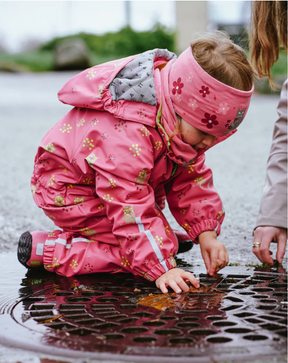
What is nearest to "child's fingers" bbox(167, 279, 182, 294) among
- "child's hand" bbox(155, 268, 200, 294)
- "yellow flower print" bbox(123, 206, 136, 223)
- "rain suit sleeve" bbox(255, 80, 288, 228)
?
"child's hand" bbox(155, 268, 200, 294)

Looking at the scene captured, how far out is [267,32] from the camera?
78.4 inches

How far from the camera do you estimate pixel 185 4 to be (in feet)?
57.4

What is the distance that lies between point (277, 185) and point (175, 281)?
1.89 ft

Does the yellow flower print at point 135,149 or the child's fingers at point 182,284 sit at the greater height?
the yellow flower print at point 135,149

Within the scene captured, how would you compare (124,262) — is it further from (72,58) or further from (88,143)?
(72,58)

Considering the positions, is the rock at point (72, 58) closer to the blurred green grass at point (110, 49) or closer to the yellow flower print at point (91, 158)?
the blurred green grass at point (110, 49)

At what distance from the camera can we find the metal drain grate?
1.27 meters

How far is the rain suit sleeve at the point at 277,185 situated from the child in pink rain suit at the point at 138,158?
0.22 m

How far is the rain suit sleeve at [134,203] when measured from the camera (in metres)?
1.77

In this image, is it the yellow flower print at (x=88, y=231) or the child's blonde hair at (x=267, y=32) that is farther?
the yellow flower print at (x=88, y=231)

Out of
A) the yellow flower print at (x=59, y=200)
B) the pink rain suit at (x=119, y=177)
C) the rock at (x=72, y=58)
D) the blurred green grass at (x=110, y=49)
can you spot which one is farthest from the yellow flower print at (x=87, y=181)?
the rock at (x=72, y=58)

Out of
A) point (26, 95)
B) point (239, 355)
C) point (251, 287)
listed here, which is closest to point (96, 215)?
point (251, 287)

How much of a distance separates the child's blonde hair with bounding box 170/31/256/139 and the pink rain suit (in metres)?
0.14

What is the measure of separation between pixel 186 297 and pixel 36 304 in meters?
0.48
